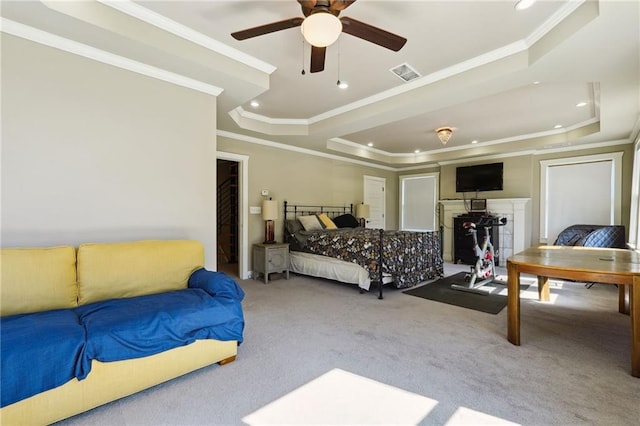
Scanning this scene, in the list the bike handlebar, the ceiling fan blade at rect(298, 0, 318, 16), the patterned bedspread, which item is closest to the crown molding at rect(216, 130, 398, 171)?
the patterned bedspread

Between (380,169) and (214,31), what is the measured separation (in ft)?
20.1

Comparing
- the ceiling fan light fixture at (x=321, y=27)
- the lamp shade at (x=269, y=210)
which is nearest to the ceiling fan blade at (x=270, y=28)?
the ceiling fan light fixture at (x=321, y=27)

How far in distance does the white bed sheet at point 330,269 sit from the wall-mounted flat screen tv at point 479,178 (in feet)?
13.2

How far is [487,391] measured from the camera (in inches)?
75.5

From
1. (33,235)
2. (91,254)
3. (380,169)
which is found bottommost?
(91,254)

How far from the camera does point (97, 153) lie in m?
2.59

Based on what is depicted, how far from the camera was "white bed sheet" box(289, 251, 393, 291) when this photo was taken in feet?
13.8

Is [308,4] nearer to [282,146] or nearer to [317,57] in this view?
[317,57]

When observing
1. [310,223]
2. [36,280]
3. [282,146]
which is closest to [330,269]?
[310,223]

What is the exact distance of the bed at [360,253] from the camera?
4160mm

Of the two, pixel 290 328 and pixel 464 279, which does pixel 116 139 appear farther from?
pixel 464 279

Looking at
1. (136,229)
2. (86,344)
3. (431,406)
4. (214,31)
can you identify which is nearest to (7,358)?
(86,344)

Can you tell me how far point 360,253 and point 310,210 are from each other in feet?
7.18

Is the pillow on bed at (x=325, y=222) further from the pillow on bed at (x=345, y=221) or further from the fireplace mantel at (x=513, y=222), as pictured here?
the fireplace mantel at (x=513, y=222)
